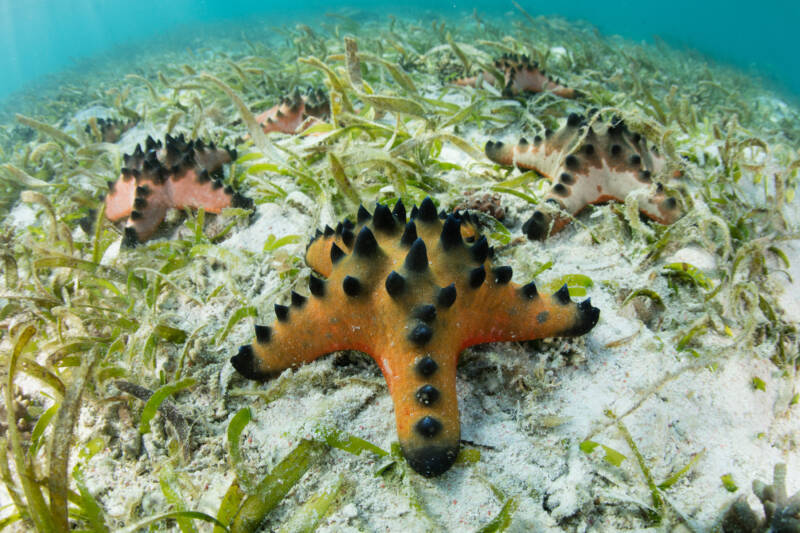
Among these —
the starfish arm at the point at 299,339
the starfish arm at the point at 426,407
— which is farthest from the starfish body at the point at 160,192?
the starfish arm at the point at 426,407

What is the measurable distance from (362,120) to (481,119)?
193 cm

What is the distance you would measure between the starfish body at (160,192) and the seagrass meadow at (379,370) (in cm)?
2

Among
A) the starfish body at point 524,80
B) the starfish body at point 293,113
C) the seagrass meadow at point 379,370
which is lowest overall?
the seagrass meadow at point 379,370

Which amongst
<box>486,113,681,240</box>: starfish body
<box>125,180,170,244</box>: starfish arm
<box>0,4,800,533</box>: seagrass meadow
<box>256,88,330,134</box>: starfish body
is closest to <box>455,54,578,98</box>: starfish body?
<box>0,4,800,533</box>: seagrass meadow

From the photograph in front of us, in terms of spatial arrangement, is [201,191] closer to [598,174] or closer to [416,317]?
[416,317]

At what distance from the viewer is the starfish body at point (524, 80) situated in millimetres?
5578

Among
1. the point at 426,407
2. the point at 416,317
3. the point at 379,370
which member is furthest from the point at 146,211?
the point at 426,407

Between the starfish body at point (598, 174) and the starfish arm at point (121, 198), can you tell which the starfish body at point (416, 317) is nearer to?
the starfish body at point (598, 174)

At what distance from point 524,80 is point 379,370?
16.9ft

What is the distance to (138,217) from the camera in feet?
10.9

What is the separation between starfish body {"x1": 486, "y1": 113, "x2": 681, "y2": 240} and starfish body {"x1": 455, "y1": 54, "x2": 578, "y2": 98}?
260 cm

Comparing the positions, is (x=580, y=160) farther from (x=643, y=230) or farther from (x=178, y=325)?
(x=178, y=325)

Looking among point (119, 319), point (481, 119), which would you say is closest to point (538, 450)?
point (119, 319)

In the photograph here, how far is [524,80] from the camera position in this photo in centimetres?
572
